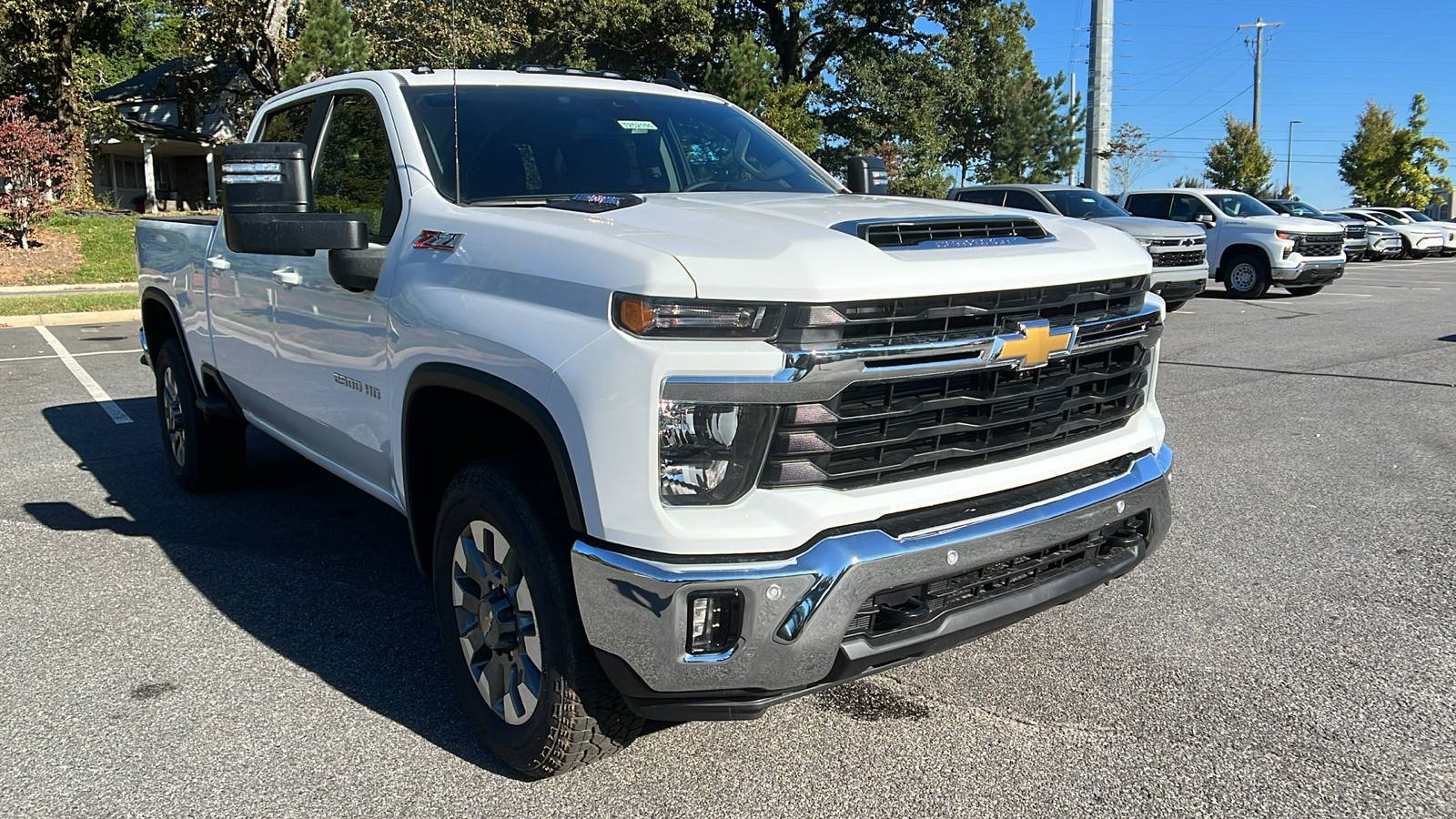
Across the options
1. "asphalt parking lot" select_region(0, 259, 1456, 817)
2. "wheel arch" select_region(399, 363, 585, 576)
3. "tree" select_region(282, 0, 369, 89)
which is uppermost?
"tree" select_region(282, 0, 369, 89)

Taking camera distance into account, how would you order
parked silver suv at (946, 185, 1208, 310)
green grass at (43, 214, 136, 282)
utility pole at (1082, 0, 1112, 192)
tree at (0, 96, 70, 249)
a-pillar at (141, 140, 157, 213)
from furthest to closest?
a-pillar at (141, 140, 157, 213), utility pole at (1082, 0, 1112, 192), tree at (0, 96, 70, 249), green grass at (43, 214, 136, 282), parked silver suv at (946, 185, 1208, 310)

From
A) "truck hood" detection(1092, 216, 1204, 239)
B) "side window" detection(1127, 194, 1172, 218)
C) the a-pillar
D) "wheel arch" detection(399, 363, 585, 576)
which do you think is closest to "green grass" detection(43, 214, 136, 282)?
the a-pillar

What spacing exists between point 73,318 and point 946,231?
1463 cm

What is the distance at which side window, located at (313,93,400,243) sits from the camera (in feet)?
12.2

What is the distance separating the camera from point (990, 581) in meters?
2.81

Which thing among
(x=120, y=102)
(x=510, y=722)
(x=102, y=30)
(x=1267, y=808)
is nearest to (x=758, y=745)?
(x=510, y=722)

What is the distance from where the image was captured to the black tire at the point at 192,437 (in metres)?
5.72

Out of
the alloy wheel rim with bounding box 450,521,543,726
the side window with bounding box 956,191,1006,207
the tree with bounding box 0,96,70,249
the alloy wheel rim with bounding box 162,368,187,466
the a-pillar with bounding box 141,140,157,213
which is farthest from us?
the a-pillar with bounding box 141,140,157,213

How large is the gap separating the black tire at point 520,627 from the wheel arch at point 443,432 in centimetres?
13

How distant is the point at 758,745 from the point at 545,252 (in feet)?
5.04

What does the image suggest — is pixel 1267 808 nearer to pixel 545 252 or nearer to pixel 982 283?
pixel 982 283

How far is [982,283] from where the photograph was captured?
2695 millimetres

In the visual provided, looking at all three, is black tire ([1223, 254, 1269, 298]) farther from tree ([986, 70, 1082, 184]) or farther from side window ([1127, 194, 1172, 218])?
tree ([986, 70, 1082, 184])

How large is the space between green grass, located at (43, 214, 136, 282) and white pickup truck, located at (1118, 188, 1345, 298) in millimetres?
17101
